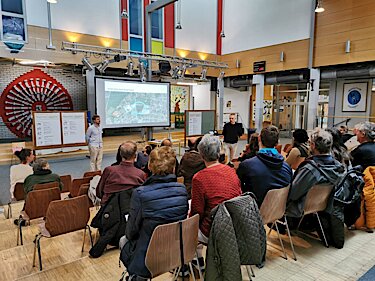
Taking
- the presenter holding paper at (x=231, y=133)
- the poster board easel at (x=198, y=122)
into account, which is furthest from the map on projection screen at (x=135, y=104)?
the presenter holding paper at (x=231, y=133)

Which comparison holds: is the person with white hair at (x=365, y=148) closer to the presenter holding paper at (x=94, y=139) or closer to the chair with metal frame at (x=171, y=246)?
the chair with metal frame at (x=171, y=246)

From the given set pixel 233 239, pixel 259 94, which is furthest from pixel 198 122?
pixel 233 239

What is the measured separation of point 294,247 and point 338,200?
65cm

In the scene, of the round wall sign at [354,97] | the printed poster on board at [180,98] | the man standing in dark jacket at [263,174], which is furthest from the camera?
the printed poster on board at [180,98]

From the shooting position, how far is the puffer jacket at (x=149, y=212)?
1.68 meters

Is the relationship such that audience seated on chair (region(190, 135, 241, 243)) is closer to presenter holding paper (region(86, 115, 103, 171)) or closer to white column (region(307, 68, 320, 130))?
presenter holding paper (region(86, 115, 103, 171))

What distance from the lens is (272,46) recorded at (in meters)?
10.4

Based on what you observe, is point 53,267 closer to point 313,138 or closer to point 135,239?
point 135,239

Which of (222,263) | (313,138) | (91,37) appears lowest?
(222,263)

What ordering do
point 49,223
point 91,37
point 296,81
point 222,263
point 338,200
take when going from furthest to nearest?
1. point 296,81
2. point 91,37
3. point 338,200
4. point 49,223
5. point 222,263

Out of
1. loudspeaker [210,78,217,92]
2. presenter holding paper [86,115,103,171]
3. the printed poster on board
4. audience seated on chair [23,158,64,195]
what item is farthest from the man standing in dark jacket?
the printed poster on board

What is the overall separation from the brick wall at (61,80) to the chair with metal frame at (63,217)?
29.4 ft

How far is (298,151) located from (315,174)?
4.26ft

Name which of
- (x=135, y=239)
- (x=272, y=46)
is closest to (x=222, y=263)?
(x=135, y=239)
